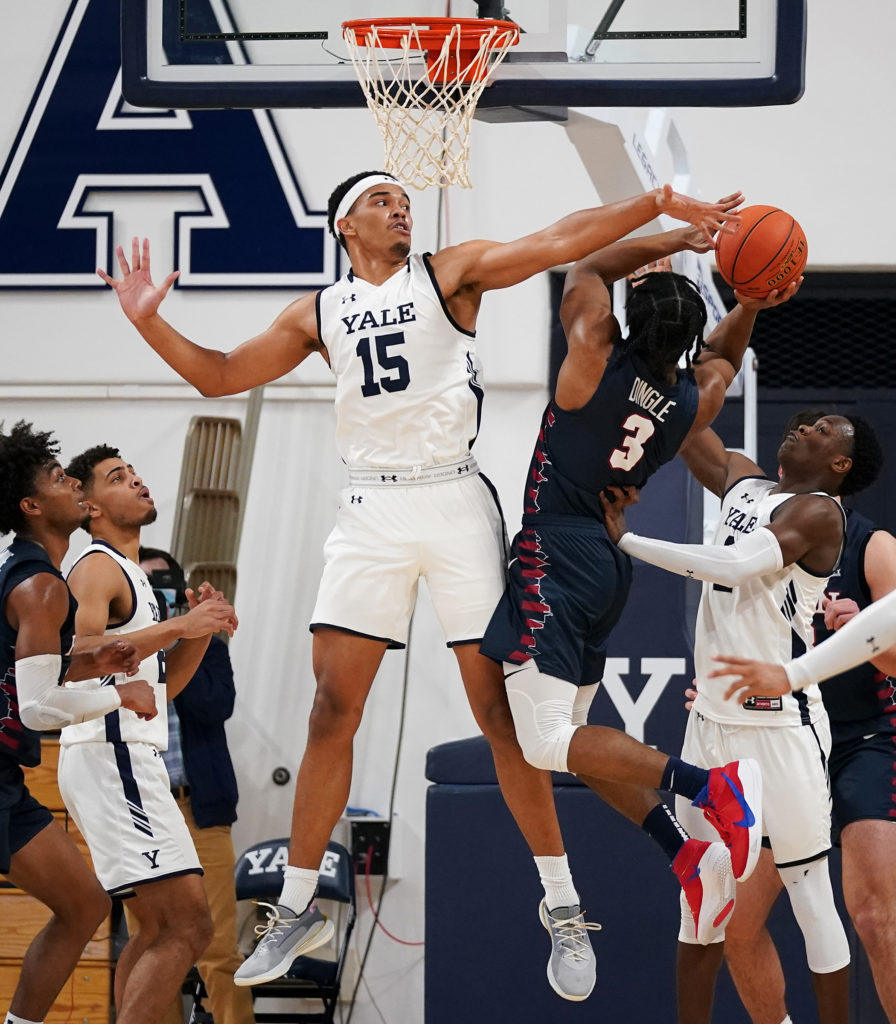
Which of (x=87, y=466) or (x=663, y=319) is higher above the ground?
(x=663, y=319)

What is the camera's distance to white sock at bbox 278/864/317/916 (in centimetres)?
409

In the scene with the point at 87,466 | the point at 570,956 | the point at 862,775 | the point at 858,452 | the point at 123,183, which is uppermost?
the point at 123,183

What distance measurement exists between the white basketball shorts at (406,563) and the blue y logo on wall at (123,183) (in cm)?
417

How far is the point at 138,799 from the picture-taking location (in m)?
4.88

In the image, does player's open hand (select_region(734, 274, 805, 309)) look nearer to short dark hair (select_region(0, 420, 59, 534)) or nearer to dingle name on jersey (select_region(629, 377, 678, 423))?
dingle name on jersey (select_region(629, 377, 678, 423))

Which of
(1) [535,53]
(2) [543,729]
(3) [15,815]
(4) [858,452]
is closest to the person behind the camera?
(2) [543,729]

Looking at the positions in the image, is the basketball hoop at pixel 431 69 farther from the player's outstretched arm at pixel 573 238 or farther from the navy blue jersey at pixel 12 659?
the navy blue jersey at pixel 12 659

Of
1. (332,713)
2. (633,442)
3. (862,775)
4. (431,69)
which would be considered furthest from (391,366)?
(862,775)

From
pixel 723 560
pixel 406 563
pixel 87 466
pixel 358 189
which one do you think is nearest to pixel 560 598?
pixel 406 563

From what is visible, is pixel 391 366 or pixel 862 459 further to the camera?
pixel 862 459

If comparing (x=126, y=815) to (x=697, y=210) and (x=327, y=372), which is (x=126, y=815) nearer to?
(x=697, y=210)

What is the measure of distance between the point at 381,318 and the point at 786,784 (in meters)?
2.09

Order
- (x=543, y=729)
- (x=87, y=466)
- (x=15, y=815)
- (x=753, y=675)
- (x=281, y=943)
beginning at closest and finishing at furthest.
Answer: (x=753, y=675) < (x=543, y=729) < (x=281, y=943) < (x=15, y=815) < (x=87, y=466)

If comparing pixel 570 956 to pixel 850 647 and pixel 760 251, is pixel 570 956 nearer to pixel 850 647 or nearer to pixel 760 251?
pixel 850 647
